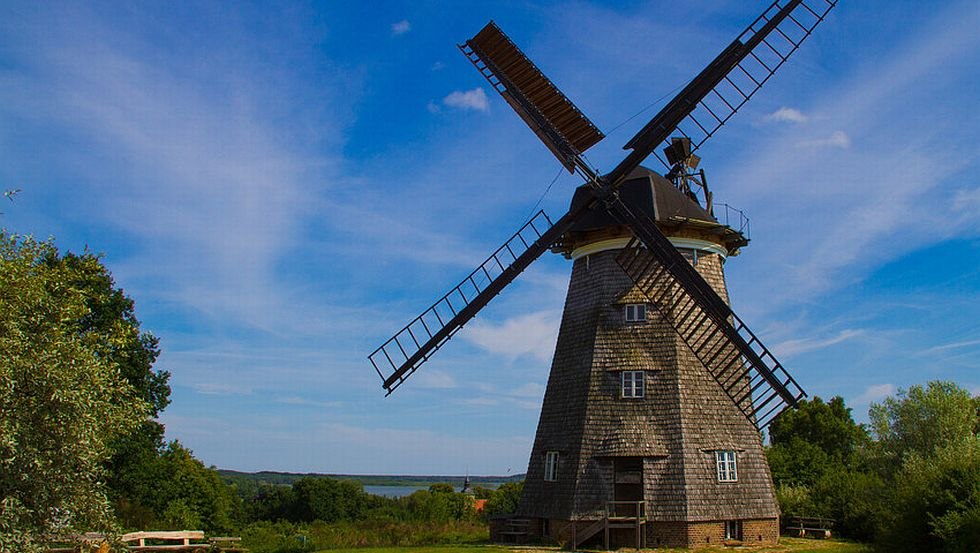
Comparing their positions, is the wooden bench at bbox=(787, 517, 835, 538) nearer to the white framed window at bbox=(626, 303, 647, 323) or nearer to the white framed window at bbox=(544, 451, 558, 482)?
the white framed window at bbox=(544, 451, 558, 482)

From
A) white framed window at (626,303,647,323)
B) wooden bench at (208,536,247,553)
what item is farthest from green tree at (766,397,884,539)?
wooden bench at (208,536,247,553)

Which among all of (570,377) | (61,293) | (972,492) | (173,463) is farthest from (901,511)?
(173,463)

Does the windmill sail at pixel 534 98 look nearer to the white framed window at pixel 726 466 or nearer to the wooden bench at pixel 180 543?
the white framed window at pixel 726 466

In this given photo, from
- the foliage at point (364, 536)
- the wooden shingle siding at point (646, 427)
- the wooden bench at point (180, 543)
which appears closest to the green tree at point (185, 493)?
the foliage at point (364, 536)

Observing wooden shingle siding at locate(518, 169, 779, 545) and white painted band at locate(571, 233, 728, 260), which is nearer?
wooden shingle siding at locate(518, 169, 779, 545)

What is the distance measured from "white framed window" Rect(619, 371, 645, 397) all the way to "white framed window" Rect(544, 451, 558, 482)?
261 centimetres

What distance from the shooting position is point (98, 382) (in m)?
12.0

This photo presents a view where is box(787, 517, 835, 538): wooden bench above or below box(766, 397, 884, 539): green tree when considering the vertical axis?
below

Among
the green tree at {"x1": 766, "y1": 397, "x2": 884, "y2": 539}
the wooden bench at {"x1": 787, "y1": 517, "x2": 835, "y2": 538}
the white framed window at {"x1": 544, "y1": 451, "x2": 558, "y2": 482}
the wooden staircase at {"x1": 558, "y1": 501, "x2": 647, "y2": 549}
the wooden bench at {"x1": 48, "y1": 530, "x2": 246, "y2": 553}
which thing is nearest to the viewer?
the wooden bench at {"x1": 48, "y1": 530, "x2": 246, "y2": 553}

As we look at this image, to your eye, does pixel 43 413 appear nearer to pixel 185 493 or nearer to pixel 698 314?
pixel 698 314

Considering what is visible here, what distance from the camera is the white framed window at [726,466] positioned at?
68.8 feet

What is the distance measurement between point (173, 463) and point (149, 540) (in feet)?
51.9

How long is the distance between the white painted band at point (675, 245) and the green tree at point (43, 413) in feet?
45.1

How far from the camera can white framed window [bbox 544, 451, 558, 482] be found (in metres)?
22.0
